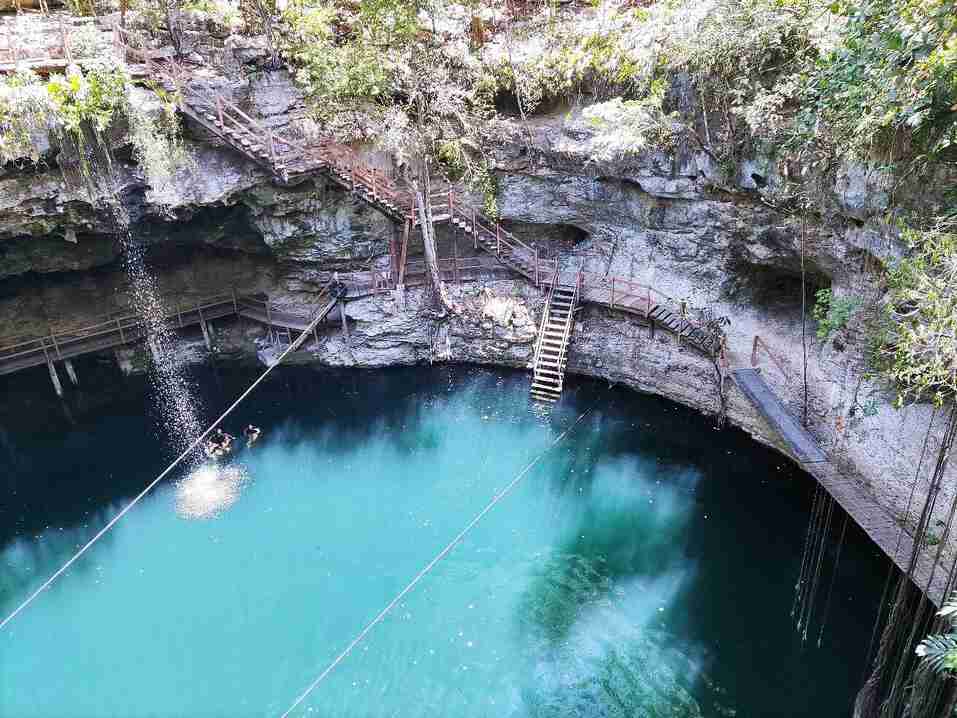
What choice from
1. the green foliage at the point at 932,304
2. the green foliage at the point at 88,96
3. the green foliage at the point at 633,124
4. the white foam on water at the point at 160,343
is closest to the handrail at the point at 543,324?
the green foliage at the point at 633,124

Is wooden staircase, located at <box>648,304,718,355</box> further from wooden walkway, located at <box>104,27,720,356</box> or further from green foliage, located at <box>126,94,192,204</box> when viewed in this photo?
green foliage, located at <box>126,94,192,204</box>

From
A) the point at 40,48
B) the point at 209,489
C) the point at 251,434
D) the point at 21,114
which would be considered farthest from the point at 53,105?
the point at 209,489

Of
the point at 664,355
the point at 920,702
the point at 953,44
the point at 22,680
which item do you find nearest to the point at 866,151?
the point at 953,44

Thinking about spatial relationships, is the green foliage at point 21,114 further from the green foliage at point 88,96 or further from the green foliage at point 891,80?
the green foliage at point 891,80

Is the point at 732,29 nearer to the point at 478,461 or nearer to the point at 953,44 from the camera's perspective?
the point at 953,44

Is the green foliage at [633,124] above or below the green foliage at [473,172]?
above

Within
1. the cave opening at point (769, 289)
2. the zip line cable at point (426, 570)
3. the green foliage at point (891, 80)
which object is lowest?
the zip line cable at point (426, 570)

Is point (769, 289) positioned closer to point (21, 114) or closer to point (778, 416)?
point (778, 416)
